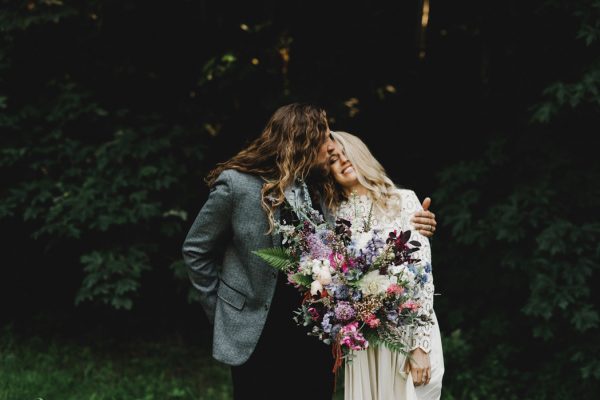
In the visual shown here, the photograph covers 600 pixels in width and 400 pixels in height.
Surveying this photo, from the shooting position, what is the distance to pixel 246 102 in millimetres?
5746

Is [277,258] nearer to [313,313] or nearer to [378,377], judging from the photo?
[313,313]

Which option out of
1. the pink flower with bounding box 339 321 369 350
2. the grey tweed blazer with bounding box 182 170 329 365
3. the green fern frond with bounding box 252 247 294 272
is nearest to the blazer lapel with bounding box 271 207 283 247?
the grey tweed blazer with bounding box 182 170 329 365

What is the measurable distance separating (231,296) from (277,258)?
38 cm

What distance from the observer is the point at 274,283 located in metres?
2.73

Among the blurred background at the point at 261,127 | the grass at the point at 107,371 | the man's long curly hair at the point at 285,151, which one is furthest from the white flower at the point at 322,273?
the grass at the point at 107,371

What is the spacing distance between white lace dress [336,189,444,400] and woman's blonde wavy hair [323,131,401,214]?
0.18 feet

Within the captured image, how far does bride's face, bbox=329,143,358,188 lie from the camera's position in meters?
3.00

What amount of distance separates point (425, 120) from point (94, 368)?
151 inches

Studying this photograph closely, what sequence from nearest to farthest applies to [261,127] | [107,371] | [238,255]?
[238,255], [107,371], [261,127]

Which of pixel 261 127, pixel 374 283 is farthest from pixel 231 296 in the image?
pixel 261 127

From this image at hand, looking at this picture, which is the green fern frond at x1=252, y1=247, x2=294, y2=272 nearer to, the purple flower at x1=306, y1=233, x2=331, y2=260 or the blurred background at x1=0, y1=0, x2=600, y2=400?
the purple flower at x1=306, y1=233, x2=331, y2=260

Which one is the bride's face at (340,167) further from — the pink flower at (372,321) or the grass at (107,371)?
the grass at (107,371)

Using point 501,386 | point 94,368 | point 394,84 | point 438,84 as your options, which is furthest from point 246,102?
point 501,386

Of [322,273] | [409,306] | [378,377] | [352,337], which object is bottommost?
[378,377]
